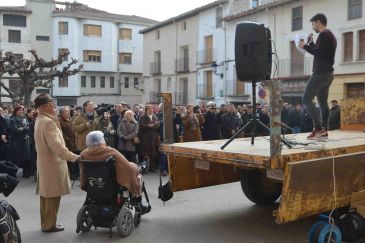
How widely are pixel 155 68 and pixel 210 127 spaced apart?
29.7 m

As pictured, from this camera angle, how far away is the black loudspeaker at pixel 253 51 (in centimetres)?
587

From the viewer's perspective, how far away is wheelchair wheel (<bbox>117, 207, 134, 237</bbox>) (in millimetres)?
5865

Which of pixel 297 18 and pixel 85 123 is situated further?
pixel 297 18

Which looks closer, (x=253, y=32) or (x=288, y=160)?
(x=288, y=160)

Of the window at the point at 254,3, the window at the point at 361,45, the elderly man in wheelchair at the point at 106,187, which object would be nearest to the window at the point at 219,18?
the window at the point at 254,3

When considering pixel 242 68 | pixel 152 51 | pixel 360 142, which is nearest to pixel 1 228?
pixel 242 68

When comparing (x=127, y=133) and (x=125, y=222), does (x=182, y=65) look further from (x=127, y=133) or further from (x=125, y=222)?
(x=125, y=222)

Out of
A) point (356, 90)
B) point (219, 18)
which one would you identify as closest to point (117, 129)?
point (356, 90)

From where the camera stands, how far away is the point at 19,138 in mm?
10391

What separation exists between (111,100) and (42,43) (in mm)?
9501

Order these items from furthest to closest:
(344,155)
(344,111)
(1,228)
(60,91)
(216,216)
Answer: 1. (60,91)
2. (344,111)
3. (216,216)
4. (344,155)
5. (1,228)

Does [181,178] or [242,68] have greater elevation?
[242,68]

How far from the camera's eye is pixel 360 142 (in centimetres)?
609

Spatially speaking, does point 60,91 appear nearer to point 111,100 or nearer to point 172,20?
point 111,100
